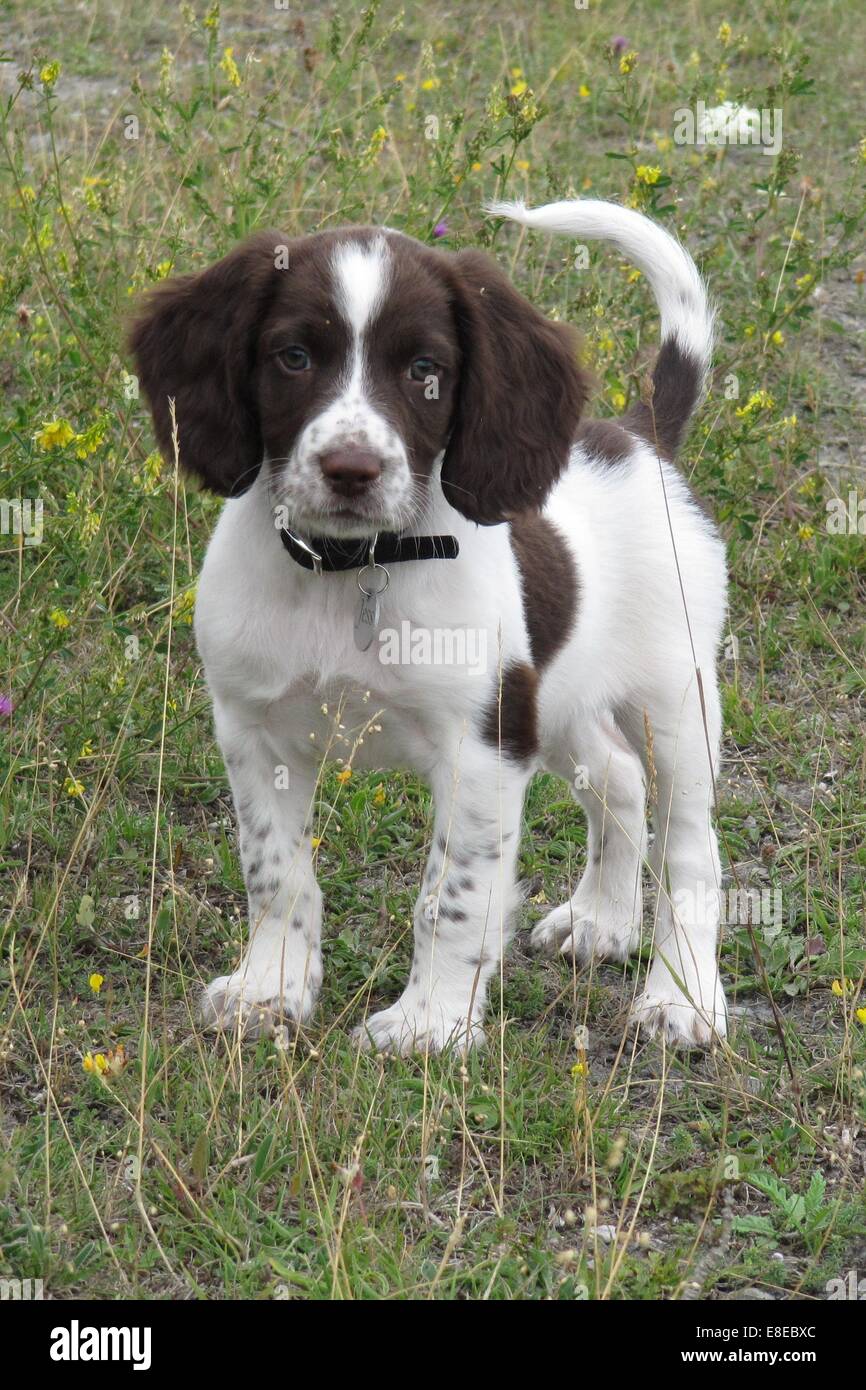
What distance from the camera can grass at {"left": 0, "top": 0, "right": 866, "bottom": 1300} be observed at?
2709mm

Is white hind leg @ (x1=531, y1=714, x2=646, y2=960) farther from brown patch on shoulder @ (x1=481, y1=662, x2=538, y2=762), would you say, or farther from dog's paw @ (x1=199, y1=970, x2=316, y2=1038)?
dog's paw @ (x1=199, y1=970, x2=316, y2=1038)

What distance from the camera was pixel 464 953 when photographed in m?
3.28

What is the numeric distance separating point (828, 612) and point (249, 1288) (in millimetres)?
3108

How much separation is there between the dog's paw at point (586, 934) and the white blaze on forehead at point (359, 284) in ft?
4.83

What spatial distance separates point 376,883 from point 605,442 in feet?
3.89

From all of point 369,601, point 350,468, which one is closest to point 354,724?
point 369,601

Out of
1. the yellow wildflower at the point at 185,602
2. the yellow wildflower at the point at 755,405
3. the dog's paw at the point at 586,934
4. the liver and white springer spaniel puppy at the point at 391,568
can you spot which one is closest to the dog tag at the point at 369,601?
the liver and white springer spaniel puppy at the point at 391,568

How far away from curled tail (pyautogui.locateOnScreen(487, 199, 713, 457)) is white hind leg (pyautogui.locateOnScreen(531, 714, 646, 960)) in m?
0.72

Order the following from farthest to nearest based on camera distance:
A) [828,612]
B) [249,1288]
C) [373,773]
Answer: [828,612] → [373,773] → [249,1288]

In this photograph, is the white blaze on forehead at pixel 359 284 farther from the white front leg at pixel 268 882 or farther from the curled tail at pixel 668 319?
the white front leg at pixel 268 882

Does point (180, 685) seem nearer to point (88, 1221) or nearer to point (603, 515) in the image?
point (603, 515)

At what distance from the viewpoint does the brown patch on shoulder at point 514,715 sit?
10.5 ft

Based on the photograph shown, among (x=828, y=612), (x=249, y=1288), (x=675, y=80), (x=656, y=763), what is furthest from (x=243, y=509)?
(x=675, y=80)

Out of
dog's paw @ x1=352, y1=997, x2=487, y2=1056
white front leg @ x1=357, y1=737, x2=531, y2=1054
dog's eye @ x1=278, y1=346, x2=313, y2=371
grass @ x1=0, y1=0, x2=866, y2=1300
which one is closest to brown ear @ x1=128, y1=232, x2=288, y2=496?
dog's eye @ x1=278, y1=346, x2=313, y2=371
